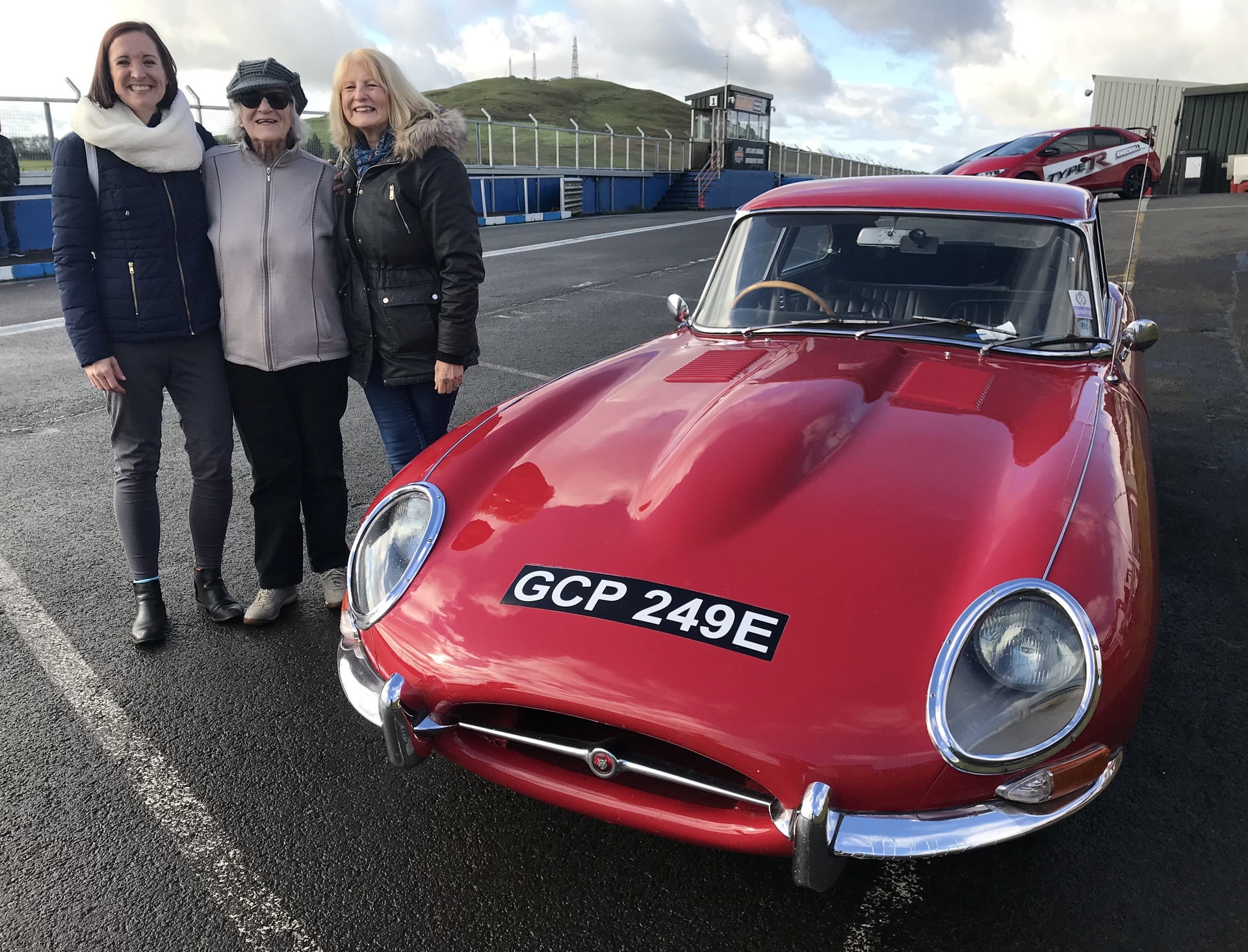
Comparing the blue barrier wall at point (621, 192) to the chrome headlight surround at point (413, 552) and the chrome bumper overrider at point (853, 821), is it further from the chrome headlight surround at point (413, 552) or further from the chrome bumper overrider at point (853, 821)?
the chrome bumper overrider at point (853, 821)

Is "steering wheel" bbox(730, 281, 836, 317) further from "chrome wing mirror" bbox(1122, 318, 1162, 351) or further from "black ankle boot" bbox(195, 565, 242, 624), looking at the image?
"black ankle boot" bbox(195, 565, 242, 624)

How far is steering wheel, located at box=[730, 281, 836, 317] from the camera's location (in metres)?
3.25

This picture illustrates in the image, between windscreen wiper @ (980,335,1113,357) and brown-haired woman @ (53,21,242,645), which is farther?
windscreen wiper @ (980,335,1113,357)

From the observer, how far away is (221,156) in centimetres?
292

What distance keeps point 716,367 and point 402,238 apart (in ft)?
3.59

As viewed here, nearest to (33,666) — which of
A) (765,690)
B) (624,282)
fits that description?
(765,690)

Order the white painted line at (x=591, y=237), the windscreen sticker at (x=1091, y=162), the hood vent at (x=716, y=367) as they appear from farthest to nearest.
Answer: the windscreen sticker at (x=1091, y=162) → the white painted line at (x=591, y=237) → the hood vent at (x=716, y=367)

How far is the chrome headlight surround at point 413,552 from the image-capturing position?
6.83 ft

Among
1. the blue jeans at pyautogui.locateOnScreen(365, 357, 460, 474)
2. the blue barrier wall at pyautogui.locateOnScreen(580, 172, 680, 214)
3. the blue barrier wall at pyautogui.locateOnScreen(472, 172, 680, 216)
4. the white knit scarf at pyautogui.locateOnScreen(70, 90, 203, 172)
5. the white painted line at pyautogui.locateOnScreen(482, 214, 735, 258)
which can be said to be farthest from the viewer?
the blue barrier wall at pyautogui.locateOnScreen(580, 172, 680, 214)

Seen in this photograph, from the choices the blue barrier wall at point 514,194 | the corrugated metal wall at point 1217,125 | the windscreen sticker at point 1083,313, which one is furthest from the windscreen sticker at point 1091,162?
the windscreen sticker at point 1083,313

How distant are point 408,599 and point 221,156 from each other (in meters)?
1.77

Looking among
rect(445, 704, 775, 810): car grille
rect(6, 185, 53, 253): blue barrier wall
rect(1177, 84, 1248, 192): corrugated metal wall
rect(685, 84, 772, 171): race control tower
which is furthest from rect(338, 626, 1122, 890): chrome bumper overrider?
rect(685, 84, 772, 171): race control tower

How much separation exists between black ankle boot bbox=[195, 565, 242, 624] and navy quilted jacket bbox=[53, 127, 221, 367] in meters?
0.86

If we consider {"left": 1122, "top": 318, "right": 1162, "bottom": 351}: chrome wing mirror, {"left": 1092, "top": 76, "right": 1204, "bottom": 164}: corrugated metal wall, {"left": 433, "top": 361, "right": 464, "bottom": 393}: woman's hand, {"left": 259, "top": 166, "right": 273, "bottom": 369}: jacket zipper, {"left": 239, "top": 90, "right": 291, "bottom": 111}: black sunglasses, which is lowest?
{"left": 433, "top": 361, "right": 464, "bottom": 393}: woman's hand
